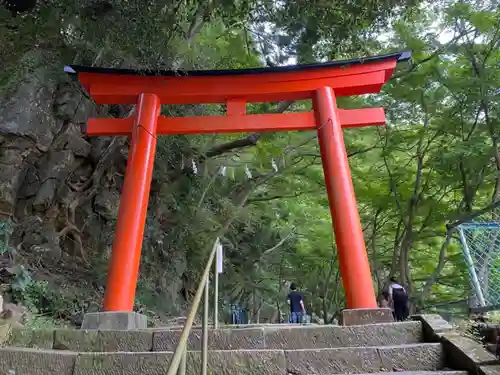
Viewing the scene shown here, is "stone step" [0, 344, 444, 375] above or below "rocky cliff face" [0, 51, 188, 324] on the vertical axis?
below

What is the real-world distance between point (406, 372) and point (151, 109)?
5.22 metres

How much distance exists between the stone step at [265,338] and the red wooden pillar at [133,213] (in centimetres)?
137

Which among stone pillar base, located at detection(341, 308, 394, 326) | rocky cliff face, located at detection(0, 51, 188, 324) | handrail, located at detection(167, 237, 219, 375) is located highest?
rocky cliff face, located at detection(0, 51, 188, 324)

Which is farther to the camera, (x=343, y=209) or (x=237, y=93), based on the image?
(x=237, y=93)

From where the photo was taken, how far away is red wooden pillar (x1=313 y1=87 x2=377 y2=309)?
5.41m

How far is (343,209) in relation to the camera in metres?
5.92

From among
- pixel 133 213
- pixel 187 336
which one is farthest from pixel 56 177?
pixel 187 336

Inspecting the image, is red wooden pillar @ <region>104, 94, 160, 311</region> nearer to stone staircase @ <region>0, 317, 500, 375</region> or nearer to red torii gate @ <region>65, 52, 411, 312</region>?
red torii gate @ <region>65, 52, 411, 312</region>

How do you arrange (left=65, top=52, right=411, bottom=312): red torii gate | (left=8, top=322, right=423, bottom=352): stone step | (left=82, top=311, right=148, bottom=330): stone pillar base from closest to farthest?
(left=8, top=322, right=423, bottom=352): stone step, (left=82, top=311, right=148, bottom=330): stone pillar base, (left=65, top=52, right=411, bottom=312): red torii gate

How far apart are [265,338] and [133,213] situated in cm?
289

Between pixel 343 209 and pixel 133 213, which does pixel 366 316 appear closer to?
pixel 343 209

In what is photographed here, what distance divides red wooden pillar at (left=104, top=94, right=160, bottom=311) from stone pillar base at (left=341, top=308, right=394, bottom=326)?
262 centimetres

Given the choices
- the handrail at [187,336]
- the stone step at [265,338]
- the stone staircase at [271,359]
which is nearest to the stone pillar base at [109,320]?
the stone step at [265,338]

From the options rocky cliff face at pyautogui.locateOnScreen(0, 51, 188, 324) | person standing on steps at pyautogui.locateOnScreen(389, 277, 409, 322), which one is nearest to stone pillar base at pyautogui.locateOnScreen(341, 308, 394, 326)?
person standing on steps at pyautogui.locateOnScreen(389, 277, 409, 322)
